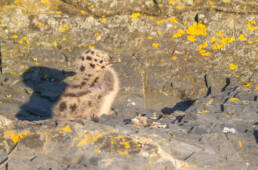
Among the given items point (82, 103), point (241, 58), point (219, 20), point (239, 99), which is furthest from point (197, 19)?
point (82, 103)

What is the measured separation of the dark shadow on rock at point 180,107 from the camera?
6.04 metres

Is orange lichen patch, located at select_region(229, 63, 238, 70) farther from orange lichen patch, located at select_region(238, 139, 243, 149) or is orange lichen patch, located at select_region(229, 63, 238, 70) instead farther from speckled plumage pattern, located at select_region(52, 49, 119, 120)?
orange lichen patch, located at select_region(238, 139, 243, 149)

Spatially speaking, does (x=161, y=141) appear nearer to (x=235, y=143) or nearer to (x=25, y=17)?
(x=235, y=143)

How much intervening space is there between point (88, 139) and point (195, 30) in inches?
177

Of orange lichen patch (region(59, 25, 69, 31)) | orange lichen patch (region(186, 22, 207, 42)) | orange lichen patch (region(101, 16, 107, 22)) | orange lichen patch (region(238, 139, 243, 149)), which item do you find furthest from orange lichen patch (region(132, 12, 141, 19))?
orange lichen patch (region(238, 139, 243, 149))

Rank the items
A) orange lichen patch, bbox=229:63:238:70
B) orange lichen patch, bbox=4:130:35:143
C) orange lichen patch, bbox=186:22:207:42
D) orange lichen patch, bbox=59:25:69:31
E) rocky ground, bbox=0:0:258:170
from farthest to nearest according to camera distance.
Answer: orange lichen patch, bbox=59:25:69:31 < orange lichen patch, bbox=186:22:207:42 < orange lichen patch, bbox=229:63:238:70 < rocky ground, bbox=0:0:258:170 < orange lichen patch, bbox=4:130:35:143

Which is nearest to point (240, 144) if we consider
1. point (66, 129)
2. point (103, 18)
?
point (66, 129)

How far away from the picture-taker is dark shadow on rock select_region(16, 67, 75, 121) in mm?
6049

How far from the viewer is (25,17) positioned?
732 centimetres

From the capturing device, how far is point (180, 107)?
6.15m

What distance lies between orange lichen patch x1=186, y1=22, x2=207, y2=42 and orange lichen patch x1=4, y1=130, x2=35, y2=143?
4.63 meters

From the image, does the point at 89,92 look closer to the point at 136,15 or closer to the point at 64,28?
the point at 64,28

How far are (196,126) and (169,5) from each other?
3798 millimetres

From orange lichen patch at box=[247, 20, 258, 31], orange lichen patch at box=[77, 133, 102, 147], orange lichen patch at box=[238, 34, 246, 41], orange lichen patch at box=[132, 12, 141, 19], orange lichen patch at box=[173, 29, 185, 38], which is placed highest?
orange lichen patch at box=[132, 12, 141, 19]
